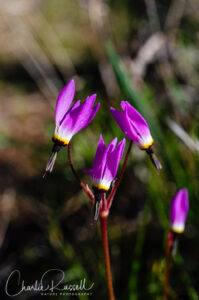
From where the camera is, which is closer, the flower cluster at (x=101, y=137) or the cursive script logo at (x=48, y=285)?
the flower cluster at (x=101, y=137)

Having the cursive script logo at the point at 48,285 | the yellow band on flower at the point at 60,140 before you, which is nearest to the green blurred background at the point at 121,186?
the cursive script logo at the point at 48,285

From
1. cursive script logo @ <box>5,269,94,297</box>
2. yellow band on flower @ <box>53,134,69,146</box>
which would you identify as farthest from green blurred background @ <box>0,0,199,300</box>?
yellow band on flower @ <box>53,134,69,146</box>

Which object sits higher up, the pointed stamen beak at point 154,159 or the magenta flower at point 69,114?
the magenta flower at point 69,114

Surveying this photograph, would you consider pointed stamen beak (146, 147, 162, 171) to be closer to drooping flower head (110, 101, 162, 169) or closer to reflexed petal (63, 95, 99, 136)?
drooping flower head (110, 101, 162, 169)

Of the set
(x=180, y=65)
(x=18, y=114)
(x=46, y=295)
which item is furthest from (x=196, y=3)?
(x=46, y=295)

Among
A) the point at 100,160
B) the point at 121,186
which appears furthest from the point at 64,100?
the point at 121,186

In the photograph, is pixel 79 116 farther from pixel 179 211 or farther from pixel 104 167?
pixel 179 211

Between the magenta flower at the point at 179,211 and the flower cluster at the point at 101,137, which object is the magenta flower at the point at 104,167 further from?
the magenta flower at the point at 179,211
